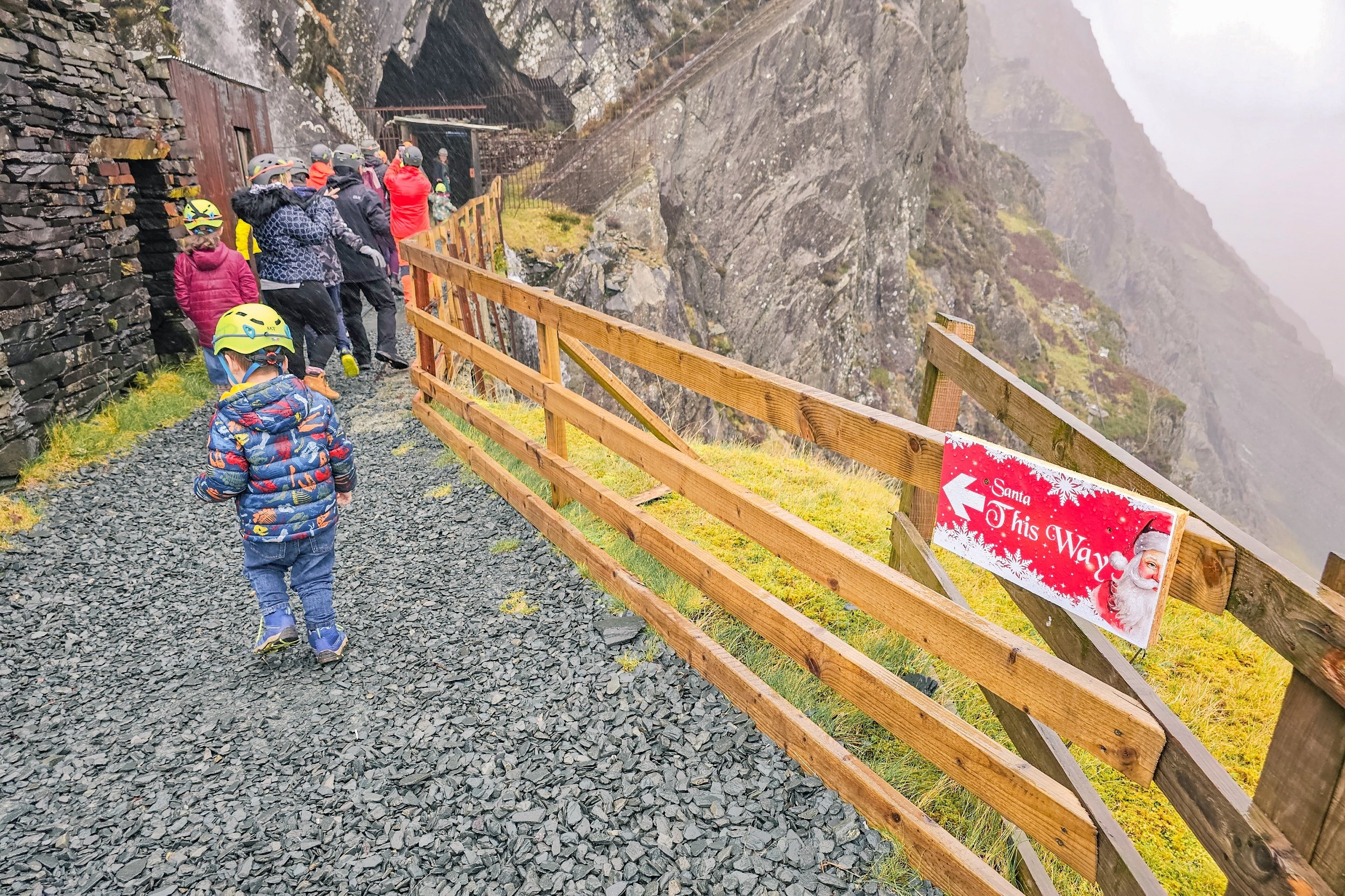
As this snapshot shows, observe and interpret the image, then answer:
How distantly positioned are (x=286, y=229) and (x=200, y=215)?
0.85 metres

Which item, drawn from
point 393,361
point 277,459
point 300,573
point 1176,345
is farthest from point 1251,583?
point 1176,345

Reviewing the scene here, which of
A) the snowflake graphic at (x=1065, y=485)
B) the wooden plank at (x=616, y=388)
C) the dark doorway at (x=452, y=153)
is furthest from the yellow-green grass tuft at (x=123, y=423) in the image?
the dark doorway at (x=452, y=153)

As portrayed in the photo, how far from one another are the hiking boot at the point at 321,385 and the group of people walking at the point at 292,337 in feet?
0.08

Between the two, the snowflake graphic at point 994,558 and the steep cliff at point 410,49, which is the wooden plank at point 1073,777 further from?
the steep cliff at point 410,49

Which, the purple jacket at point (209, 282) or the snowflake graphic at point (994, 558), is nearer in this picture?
the snowflake graphic at point (994, 558)

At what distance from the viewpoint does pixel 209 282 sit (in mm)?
7230

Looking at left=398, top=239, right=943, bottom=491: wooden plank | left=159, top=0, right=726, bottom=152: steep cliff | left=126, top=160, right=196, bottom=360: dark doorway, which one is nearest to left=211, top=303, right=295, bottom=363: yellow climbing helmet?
left=398, top=239, right=943, bottom=491: wooden plank

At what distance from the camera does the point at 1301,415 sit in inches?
7613

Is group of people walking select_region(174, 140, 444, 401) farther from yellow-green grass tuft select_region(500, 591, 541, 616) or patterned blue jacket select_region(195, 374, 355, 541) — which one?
yellow-green grass tuft select_region(500, 591, 541, 616)

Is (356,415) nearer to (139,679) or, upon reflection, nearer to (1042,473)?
(139,679)

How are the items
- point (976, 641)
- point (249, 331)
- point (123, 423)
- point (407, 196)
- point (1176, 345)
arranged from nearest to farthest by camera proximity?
point (976, 641) → point (249, 331) → point (123, 423) → point (407, 196) → point (1176, 345)

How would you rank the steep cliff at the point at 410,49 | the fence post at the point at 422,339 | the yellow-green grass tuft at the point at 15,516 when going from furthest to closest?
the steep cliff at the point at 410,49 < the fence post at the point at 422,339 < the yellow-green grass tuft at the point at 15,516

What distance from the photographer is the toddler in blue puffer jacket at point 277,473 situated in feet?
11.7

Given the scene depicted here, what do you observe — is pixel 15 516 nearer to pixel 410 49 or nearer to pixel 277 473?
pixel 277 473
